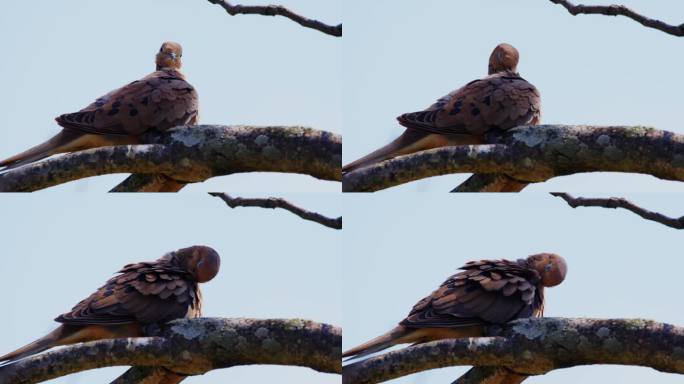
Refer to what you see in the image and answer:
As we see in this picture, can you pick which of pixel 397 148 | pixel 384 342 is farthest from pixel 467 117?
pixel 384 342

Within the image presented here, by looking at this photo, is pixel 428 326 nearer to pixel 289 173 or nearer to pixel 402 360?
pixel 402 360

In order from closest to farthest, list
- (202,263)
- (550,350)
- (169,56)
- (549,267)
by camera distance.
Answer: (550,350)
(202,263)
(549,267)
(169,56)

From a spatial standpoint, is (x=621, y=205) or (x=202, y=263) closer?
(x=621, y=205)

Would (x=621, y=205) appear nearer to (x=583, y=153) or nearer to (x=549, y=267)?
(x=583, y=153)

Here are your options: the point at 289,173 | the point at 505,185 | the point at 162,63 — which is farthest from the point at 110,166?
the point at 505,185

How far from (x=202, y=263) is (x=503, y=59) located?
2.40 m

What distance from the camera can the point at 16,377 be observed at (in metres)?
6.44

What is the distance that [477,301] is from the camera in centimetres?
693

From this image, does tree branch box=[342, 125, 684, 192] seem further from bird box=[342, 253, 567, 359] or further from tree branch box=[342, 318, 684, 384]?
tree branch box=[342, 318, 684, 384]

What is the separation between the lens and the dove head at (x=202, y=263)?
7.26m

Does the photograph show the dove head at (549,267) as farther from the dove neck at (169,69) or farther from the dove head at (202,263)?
the dove neck at (169,69)

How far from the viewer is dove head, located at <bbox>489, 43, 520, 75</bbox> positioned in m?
7.91

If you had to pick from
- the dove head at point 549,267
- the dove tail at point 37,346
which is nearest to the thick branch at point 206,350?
the dove tail at point 37,346

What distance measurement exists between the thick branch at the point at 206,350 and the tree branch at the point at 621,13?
2358 millimetres
